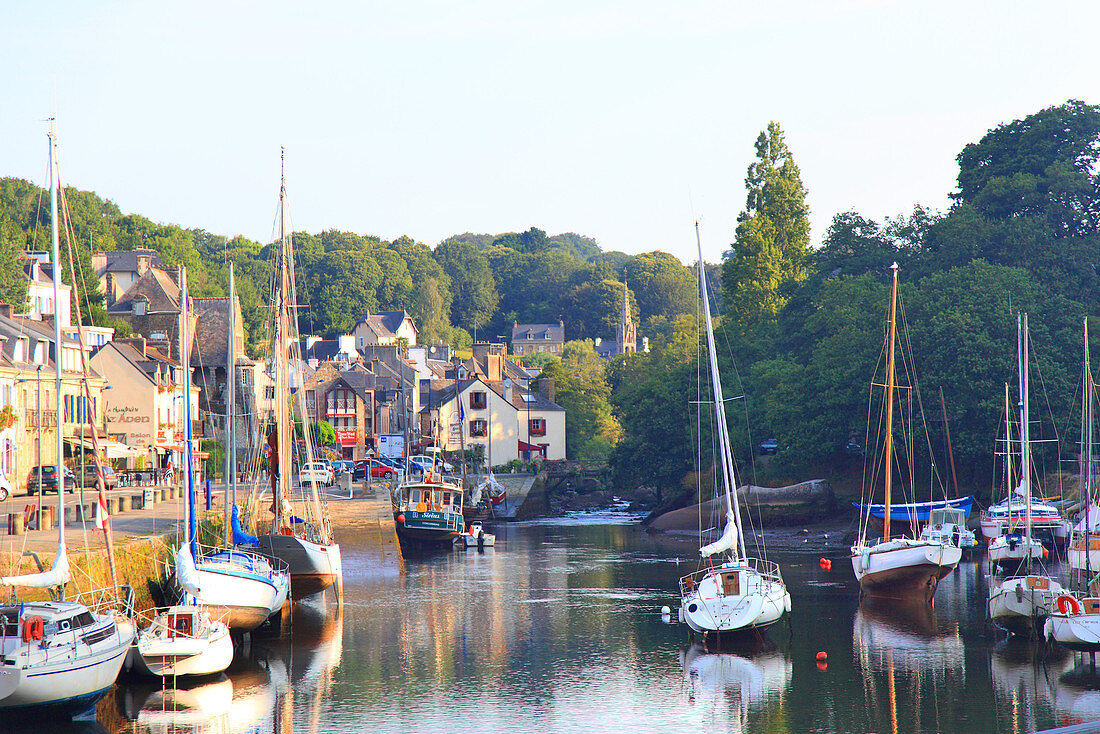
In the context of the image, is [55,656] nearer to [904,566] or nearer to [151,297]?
[904,566]

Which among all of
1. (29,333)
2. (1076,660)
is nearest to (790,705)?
(1076,660)

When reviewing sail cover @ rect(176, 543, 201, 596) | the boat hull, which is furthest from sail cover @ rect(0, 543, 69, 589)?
the boat hull

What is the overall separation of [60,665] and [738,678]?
16.3 meters

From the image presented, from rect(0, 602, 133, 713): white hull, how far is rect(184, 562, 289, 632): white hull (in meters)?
4.21

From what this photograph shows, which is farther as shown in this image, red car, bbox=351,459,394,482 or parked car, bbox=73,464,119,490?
red car, bbox=351,459,394,482

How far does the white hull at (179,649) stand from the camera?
2667 centimetres

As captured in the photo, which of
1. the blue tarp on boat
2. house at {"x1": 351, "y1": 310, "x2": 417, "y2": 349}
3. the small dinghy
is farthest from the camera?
house at {"x1": 351, "y1": 310, "x2": 417, "y2": 349}

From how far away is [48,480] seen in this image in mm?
51250

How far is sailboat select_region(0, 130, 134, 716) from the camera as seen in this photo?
2250 cm

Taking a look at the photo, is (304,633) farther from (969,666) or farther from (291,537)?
(969,666)

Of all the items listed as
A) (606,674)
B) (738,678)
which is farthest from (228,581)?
(738,678)

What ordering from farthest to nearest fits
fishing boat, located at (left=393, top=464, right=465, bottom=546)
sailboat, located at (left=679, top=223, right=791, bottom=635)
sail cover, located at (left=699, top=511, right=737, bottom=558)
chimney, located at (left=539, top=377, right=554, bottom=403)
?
chimney, located at (left=539, top=377, right=554, bottom=403) < fishing boat, located at (left=393, top=464, right=465, bottom=546) < sail cover, located at (left=699, top=511, right=737, bottom=558) < sailboat, located at (left=679, top=223, right=791, bottom=635)

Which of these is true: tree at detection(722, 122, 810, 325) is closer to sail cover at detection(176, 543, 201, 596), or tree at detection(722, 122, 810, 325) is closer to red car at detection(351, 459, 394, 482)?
red car at detection(351, 459, 394, 482)

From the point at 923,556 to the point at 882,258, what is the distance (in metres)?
45.1
